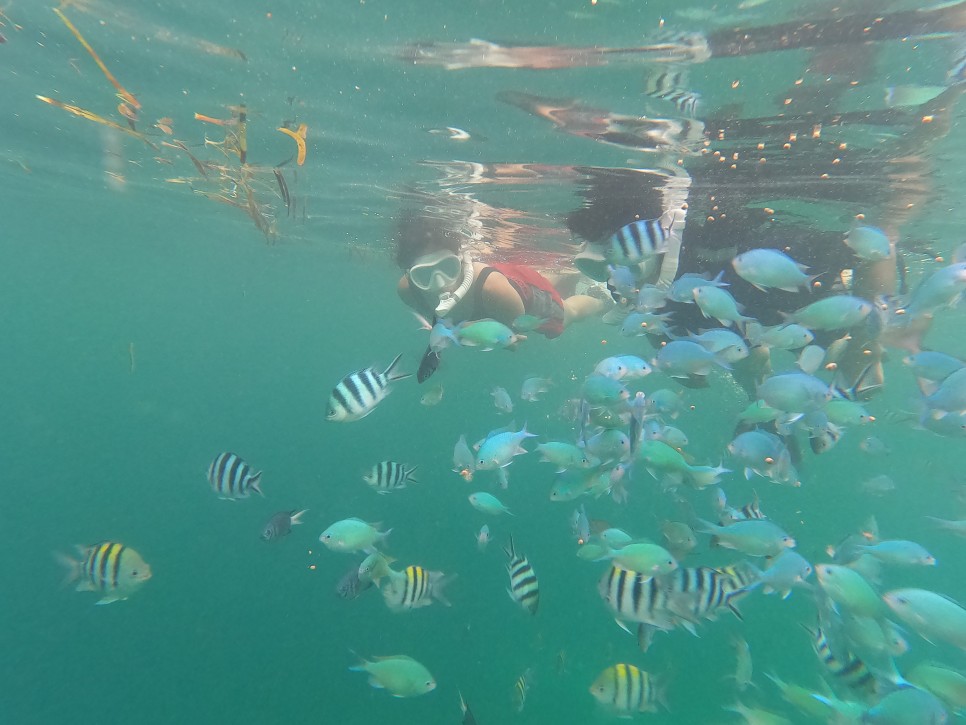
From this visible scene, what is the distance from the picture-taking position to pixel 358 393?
4820mm

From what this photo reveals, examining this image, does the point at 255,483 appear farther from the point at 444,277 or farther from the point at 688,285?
the point at 444,277

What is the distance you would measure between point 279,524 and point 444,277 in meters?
6.30

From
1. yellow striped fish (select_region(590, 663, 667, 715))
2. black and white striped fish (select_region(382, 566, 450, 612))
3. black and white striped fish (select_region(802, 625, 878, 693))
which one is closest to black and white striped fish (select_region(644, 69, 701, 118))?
black and white striped fish (select_region(802, 625, 878, 693))

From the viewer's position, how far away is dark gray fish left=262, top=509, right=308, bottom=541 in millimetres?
6461

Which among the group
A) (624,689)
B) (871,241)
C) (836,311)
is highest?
(871,241)

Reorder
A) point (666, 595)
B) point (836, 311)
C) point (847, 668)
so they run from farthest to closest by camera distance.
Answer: point (836, 311) < point (847, 668) < point (666, 595)

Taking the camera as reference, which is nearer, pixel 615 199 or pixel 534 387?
pixel 534 387

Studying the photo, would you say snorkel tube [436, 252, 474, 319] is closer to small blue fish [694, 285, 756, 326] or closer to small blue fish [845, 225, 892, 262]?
small blue fish [694, 285, 756, 326]

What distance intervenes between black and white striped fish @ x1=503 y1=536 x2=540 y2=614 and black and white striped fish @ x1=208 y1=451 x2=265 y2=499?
311cm

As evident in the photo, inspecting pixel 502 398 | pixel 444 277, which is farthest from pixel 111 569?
pixel 444 277

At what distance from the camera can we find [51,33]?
31.8ft

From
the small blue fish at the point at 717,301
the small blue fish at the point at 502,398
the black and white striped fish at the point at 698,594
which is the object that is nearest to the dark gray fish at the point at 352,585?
the black and white striped fish at the point at 698,594

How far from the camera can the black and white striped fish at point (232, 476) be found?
5.82 m

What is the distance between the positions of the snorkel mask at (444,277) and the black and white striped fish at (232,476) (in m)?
5.04
